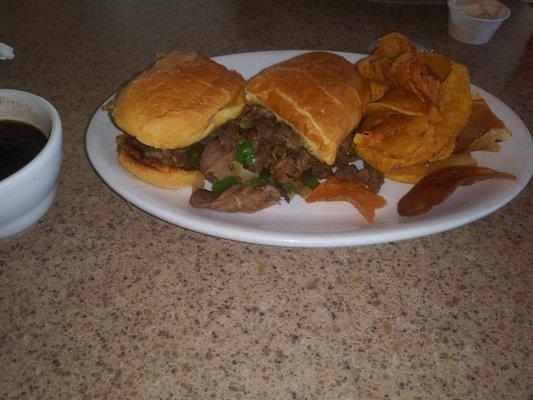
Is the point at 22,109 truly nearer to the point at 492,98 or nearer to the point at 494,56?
the point at 492,98

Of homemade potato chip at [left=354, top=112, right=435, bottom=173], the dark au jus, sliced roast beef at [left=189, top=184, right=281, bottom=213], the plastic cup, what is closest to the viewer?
the dark au jus

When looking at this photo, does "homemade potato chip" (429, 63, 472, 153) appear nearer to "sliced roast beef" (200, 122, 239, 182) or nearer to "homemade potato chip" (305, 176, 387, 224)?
"homemade potato chip" (305, 176, 387, 224)

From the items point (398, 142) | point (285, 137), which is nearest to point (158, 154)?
point (285, 137)

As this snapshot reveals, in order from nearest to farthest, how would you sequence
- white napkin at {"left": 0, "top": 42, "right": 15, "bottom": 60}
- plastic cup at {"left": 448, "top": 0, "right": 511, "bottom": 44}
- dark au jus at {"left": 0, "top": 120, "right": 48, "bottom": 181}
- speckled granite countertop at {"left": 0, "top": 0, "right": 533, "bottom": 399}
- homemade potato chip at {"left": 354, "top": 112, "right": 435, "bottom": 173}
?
speckled granite countertop at {"left": 0, "top": 0, "right": 533, "bottom": 399}
dark au jus at {"left": 0, "top": 120, "right": 48, "bottom": 181}
homemade potato chip at {"left": 354, "top": 112, "right": 435, "bottom": 173}
white napkin at {"left": 0, "top": 42, "right": 15, "bottom": 60}
plastic cup at {"left": 448, "top": 0, "right": 511, "bottom": 44}

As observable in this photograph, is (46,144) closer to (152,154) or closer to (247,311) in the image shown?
(152,154)

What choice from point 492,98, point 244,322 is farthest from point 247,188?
point 492,98

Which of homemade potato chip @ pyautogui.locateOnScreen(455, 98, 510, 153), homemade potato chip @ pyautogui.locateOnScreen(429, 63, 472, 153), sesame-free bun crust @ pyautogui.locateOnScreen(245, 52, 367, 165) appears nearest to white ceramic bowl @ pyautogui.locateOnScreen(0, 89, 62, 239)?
sesame-free bun crust @ pyautogui.locateOnScreen(245, 52, 367, 165)

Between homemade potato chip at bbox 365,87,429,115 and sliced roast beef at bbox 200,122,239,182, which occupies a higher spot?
homemade potato chip at bbox 365,87,429,115

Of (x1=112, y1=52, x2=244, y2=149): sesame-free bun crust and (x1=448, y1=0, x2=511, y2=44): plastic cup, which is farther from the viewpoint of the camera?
(x1=448, y1=0, x2=511, y2=44): plastic cup
